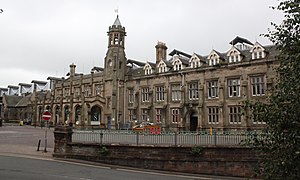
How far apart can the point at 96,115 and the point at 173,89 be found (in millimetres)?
16744

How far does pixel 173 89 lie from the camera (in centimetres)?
3994

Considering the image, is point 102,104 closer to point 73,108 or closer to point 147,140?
point 73,108

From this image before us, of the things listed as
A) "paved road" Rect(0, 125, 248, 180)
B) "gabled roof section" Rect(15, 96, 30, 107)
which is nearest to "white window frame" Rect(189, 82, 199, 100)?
"paved road" Rect(0, 125, 248, 180)

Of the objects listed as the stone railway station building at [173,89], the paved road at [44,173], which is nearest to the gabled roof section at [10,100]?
the stone railway station building at [173,89]

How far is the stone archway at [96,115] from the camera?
4816 centimetres

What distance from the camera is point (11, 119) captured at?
76.4 metres

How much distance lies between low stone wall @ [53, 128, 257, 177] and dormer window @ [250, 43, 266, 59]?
19.1 meters

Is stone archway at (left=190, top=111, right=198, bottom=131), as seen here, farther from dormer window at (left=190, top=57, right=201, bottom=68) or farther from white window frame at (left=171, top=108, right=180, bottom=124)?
dormer window at (left=190, top=57, right=201, bottom=68)

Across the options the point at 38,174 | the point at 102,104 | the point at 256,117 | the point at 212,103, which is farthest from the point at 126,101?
the point at 256,117

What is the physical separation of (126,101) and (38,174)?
33.0 m

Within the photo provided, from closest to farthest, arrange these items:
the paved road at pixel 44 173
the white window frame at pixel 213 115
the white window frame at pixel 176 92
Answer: the paved road at pixel 44 173 < the white window frame at pixel 213 115 < the white window frame at pixel 176 92

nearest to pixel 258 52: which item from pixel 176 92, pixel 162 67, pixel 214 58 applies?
pixel 214 58

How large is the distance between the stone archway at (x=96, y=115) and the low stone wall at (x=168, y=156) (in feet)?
94.5

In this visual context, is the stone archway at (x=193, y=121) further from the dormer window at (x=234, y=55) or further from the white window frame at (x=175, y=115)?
the dormer window at (x=234, y=55)
